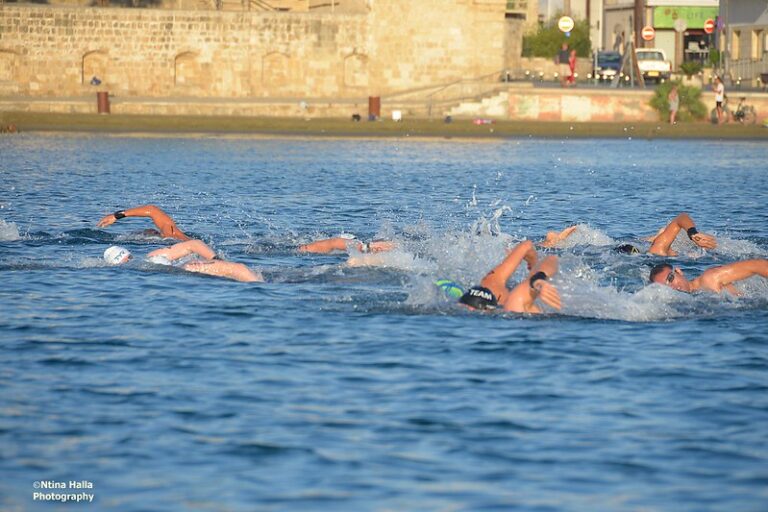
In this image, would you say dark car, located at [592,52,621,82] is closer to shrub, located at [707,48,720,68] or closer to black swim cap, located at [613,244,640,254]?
shrub, located at [707,48,720,68]

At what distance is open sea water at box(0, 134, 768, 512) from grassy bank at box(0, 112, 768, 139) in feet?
73.1

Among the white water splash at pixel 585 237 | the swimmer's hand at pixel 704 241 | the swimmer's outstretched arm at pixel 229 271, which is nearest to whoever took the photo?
the swimmer's hand at pixel 704 241

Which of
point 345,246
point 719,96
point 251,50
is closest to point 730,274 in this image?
point 345,246

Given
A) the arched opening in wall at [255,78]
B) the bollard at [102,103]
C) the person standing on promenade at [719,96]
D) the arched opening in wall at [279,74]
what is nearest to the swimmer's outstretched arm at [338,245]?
the person standing on promenade at [719,96]

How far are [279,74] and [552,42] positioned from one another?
2307cm

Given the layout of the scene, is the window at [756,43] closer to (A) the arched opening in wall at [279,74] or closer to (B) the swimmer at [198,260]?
(A) the arched opening in wall at [279,74]

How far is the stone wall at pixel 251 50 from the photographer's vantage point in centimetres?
5044

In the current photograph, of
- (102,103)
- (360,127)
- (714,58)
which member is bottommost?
(360,127)

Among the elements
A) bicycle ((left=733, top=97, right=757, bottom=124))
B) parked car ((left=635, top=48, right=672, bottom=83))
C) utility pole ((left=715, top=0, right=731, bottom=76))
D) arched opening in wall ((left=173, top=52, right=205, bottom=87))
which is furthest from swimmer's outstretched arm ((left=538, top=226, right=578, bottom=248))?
utility pole ((left=715, top=0, right=731, bottom=76))

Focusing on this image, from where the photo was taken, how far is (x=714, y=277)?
45.8 ft

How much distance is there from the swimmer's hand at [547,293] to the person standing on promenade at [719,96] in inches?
1314

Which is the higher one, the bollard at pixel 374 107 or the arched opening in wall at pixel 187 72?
the arched opening in wall at pixel 187 72

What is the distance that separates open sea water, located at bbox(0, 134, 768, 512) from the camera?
27.8 feet

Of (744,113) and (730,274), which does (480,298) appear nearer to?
(730,274)
